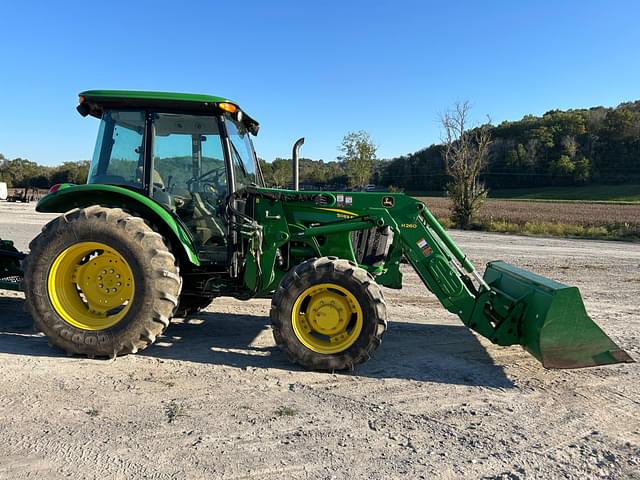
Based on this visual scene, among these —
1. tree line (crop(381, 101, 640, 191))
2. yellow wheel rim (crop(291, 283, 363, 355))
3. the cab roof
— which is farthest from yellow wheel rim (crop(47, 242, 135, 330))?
tree line (crop(381, 101, 640, 191))

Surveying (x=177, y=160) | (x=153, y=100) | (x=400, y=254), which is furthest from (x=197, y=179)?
(x=400, y=254)

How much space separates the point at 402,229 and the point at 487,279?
1.72 meters

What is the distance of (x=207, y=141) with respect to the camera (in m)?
4.55

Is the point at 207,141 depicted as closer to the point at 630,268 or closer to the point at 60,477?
the point at 60,477

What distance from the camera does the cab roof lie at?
4.27 metres

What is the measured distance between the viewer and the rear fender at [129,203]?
13.8ft

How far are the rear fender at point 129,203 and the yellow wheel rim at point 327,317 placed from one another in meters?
1.20

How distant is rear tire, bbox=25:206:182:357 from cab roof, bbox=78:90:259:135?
108 cm

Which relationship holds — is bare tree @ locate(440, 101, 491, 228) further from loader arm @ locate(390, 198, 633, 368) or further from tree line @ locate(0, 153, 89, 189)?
tree line @ locate(0, 153, 89, 189)

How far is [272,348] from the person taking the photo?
14.7 feet

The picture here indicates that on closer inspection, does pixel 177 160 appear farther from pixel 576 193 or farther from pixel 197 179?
pixel 576 193

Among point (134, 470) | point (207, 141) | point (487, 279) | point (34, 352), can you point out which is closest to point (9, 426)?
point (134, 470)

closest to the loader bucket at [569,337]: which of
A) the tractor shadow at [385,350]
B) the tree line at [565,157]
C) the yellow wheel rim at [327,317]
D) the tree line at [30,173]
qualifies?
the tractor shadow at [385,350]

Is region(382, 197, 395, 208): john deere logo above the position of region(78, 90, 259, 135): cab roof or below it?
below
